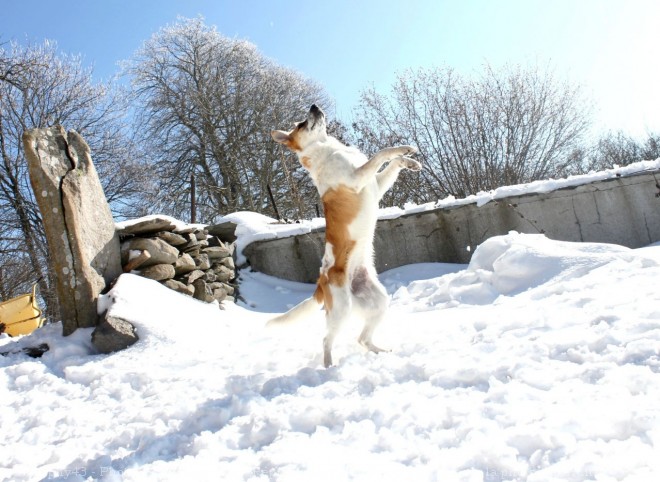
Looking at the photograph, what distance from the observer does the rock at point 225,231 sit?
25.9 ft

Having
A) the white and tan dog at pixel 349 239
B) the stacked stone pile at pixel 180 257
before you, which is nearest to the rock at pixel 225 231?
the stacked stone pile at pixel 180 257

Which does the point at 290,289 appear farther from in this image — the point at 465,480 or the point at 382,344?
the point at 465,480

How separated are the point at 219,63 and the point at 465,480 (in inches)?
904

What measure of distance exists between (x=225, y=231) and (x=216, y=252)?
86cm

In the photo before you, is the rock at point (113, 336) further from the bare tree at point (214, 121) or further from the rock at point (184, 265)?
the bare tree at point (214, 121)

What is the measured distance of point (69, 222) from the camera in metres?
4.83

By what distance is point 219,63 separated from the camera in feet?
72.1

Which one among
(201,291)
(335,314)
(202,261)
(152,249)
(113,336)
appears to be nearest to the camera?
(335,314)

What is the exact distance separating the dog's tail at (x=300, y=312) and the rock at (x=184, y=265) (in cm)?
298

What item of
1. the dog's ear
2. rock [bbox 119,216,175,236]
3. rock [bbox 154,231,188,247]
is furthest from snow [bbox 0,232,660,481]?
the dog's ear

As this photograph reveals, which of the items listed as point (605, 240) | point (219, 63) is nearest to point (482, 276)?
point (605, 240)

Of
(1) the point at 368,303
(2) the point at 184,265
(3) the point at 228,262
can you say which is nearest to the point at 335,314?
(1) the point at 368,303

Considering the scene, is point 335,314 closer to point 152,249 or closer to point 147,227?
point 152,249

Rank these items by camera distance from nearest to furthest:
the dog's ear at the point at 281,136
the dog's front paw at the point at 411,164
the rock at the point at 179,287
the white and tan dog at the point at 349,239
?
the white and tan dog at the point at 349,239 < the dog's front paw at the point at 411,164 < the dog's ear at the point at 281,136 < the rock at the point at 179,287
